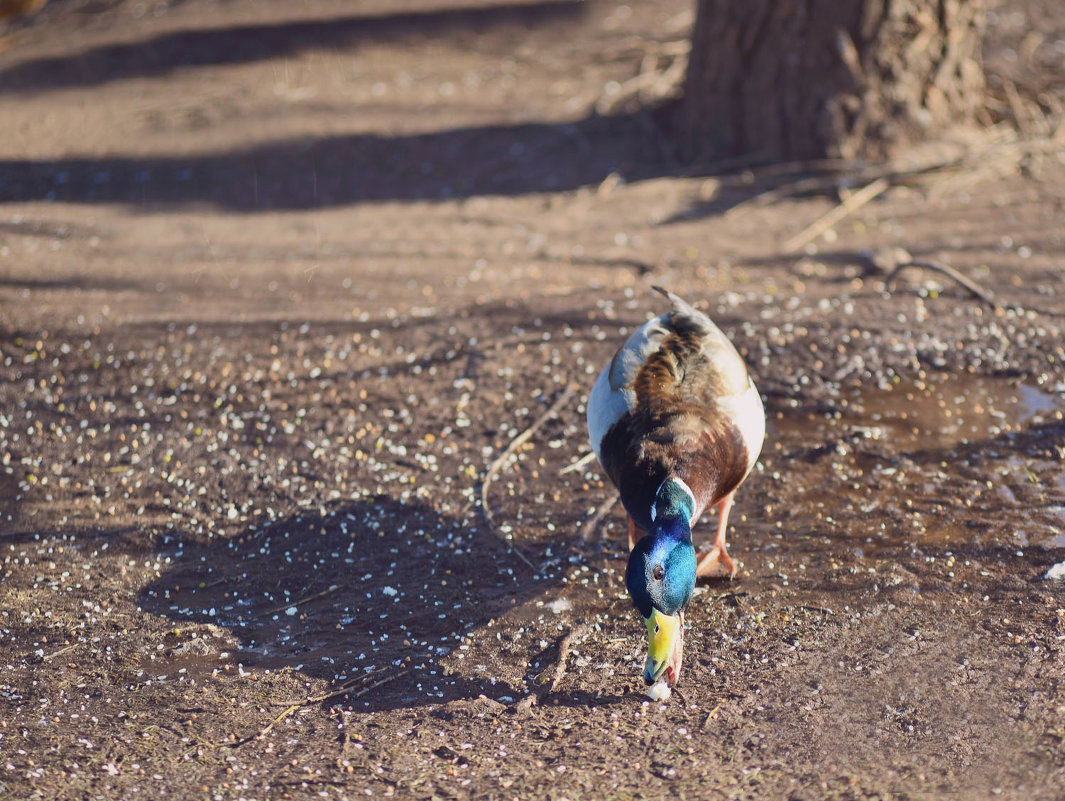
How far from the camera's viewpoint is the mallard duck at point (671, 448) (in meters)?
3.19

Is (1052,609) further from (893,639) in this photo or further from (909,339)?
(909,339)

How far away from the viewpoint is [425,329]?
5820mm

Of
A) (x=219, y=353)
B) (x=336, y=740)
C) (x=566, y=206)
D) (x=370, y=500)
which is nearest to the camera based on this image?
(x=336, y=740)

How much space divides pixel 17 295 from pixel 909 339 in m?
5.63

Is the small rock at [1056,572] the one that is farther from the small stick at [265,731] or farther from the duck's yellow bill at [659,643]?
the small stick at [265,731]

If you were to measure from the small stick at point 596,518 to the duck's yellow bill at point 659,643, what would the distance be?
44.3 inches

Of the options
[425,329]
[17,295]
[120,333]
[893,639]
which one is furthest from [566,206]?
[893,639]

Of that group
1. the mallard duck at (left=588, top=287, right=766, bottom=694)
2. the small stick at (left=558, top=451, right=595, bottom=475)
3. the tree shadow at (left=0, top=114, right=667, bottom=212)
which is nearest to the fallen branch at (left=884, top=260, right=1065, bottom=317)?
the mallard duck at (left=588, top=287, right=766, bottom=694)

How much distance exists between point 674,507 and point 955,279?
3250 millimetres

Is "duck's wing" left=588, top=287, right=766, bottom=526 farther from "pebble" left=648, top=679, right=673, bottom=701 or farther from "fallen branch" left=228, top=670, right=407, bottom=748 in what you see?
"fallen branch" left=228, top=670, right=407, bottom=748

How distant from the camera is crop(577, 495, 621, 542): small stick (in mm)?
4332

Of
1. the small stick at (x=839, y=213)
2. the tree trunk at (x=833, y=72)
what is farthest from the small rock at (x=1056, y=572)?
the tree trunk at (x=833, y=72)

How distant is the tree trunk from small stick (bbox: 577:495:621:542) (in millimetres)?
3948

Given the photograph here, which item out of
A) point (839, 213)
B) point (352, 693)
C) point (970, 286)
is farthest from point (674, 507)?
point (839, 213)
